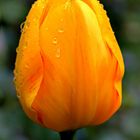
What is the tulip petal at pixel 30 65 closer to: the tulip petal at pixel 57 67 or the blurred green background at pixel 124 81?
the tulip petal at pixel 57 67

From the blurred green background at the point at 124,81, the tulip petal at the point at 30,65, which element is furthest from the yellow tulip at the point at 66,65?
the blurred green background at the point at 124,81

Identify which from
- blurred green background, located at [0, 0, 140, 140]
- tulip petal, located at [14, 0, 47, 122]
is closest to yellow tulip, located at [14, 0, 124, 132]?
tulip petal, located at [14, 0, 47, 122]

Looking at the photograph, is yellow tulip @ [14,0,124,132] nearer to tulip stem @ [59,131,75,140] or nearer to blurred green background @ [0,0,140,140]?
tulip stem @ [59,131,75,140]

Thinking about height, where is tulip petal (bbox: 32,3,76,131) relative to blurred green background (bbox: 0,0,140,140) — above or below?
above

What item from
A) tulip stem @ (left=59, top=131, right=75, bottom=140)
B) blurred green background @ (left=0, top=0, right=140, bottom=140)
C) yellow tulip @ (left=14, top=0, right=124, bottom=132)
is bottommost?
blurred green background @ (left=0, top=0, right=140, bottom=140)

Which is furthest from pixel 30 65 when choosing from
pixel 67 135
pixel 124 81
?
pixel 124 81

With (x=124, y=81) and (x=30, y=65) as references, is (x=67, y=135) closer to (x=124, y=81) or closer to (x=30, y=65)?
(x=30, y=65)
